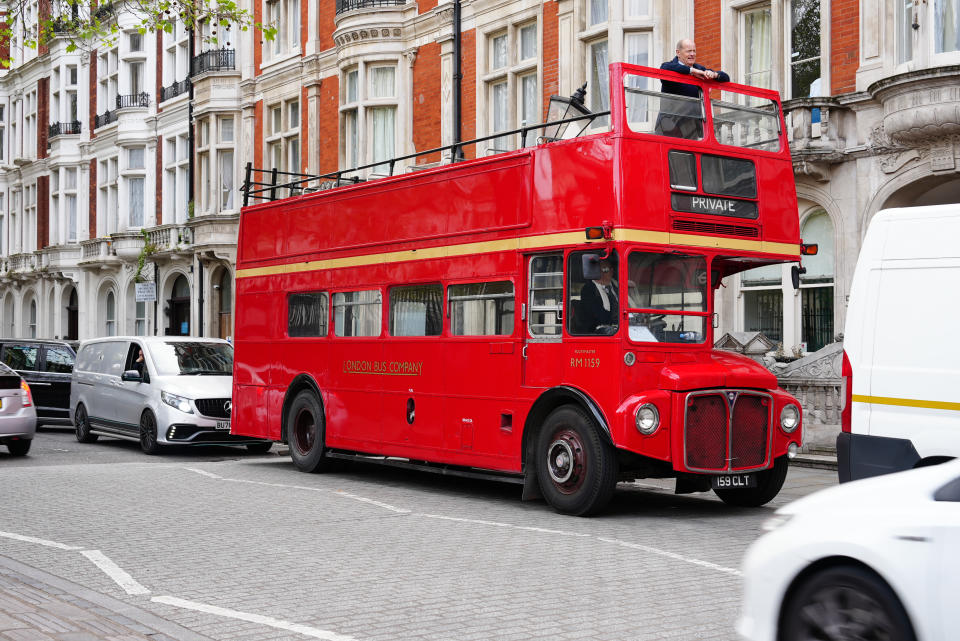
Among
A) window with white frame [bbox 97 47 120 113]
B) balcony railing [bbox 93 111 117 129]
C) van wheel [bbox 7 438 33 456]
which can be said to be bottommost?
van wheel [bbox 7 438 33 456]

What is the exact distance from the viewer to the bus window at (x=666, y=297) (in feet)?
34.8

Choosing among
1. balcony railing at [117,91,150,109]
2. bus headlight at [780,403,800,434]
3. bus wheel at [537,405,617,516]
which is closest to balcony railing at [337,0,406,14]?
balcony railing at [117,91,150,109]

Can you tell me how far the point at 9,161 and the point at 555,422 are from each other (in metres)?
50.1

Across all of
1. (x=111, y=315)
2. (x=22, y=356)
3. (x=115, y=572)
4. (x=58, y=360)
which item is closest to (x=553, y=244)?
(x=115, y=572)

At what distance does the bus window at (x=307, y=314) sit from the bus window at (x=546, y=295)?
429 centimetres

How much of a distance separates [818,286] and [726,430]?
9.22m

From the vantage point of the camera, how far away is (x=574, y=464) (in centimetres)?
1080

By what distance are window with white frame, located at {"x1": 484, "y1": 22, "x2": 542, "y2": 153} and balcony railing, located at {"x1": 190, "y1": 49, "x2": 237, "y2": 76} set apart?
41.2 ft

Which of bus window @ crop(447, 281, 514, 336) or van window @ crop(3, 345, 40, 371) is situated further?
van window @ crop(3, 345, 40, 371)

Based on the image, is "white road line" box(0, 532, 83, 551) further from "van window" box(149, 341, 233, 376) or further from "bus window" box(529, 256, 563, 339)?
"van window" box(149, 341, 233, 376)

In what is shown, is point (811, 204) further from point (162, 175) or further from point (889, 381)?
point (162, 175)

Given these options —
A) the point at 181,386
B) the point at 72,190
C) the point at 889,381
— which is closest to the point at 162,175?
the point at 72,190

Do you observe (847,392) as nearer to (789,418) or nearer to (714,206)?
(789,418)

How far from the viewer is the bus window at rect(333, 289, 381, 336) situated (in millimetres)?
13938
